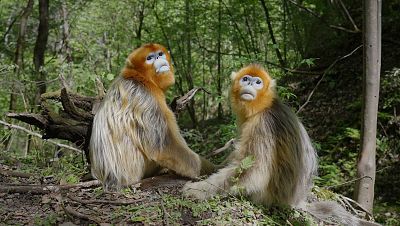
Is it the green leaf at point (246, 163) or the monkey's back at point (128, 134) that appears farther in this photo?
the monkey's back at point (128, 134)

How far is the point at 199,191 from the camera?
3.25m

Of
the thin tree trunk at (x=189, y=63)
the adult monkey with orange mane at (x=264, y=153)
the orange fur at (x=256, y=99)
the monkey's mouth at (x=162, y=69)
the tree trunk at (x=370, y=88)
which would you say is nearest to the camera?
the adult monkey with orange mane at (x=264, y=153)

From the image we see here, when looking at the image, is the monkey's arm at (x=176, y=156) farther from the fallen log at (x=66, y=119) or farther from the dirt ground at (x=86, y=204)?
the fallen log at (x=66, y=119)

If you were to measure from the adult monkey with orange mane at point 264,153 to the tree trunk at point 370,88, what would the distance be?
76 centimetres

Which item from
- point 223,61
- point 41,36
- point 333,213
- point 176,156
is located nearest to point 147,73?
point 176,156

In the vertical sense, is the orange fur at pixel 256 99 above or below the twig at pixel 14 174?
above

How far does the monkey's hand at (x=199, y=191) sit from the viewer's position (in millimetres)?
3229

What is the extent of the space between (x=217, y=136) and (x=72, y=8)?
165 inches

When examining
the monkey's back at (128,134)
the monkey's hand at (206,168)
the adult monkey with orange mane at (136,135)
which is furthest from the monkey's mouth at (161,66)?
the monkey's hand at (206,168)

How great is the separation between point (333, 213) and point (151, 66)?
1737mm

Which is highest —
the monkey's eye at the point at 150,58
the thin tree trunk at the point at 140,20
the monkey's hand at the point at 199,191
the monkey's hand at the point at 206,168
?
the thin tree trunk at the point at 140,20

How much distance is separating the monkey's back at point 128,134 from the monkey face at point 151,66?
11 cm

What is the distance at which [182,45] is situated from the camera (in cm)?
1041

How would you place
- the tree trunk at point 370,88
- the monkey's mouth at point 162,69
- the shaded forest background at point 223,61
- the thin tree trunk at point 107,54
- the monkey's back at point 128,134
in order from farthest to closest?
the thin tree trunk at point 107,54
the shaded forest background at point 223,61
the tree trunk at point 370,88
the monkey's mouth at point 162,69
the monkey's back at point 128,134
